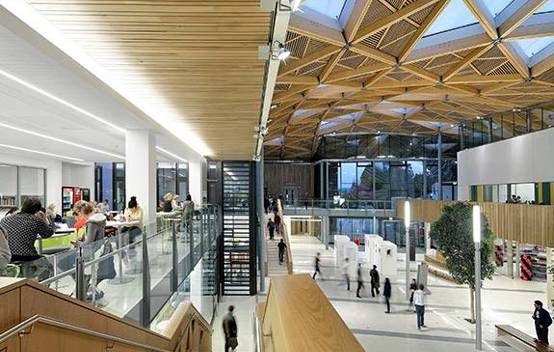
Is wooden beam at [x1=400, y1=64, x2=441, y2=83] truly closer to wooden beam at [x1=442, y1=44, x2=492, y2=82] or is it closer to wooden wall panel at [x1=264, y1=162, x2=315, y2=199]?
wooden beam at [x1=442, y1=44, x2=492, y2=82]

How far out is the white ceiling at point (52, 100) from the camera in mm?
4250

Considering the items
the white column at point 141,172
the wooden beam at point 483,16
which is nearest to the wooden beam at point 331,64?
the wooden beam at point 483,16

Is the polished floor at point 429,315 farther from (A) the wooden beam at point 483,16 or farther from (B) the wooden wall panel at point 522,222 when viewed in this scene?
(A) the wooden beam at point 483,16

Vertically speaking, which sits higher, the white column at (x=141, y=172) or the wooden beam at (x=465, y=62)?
the wooden beam at (x=465, y=62)

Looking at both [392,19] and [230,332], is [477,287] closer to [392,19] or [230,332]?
[230,332]

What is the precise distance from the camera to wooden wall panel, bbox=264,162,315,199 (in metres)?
41.7

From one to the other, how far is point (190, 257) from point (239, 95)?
4519 millimetres

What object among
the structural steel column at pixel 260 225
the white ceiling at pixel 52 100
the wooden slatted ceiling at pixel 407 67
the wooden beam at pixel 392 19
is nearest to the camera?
the white ceiling at pixel 52 100

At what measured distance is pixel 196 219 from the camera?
10.8 metres

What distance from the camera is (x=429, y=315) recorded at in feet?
48.1

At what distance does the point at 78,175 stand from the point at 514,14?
66.9 ft

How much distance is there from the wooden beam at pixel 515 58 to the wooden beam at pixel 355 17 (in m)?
5.14

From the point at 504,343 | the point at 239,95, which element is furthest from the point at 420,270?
the point at 239,95

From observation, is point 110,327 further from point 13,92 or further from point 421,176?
point 421,176
